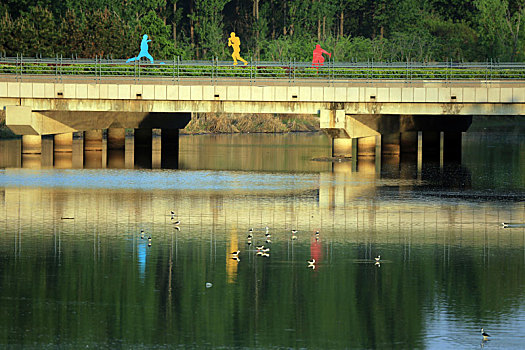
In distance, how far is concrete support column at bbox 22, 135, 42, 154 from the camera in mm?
66438

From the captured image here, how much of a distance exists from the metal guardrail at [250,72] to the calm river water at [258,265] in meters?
15.0

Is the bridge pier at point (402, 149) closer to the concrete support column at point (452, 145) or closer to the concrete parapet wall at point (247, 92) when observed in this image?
the concrete support column at point (452, 145)

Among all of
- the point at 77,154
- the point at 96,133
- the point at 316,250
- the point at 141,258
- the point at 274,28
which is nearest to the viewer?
the point at 141,258

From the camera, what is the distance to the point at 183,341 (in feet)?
64.6

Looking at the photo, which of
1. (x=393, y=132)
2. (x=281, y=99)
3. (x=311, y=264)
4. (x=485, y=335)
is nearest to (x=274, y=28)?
(x=393, y=132)

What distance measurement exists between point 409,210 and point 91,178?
19.1 metres

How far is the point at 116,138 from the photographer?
77500 millimetres

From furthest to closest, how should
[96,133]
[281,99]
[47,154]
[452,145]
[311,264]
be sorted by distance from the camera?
[452,145]
[96,133]
[47,154]
[281,99]
[311,264]

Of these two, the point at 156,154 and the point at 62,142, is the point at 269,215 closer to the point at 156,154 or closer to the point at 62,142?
the point at 62,142

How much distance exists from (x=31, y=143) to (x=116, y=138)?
11541 mm

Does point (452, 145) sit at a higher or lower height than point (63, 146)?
higher

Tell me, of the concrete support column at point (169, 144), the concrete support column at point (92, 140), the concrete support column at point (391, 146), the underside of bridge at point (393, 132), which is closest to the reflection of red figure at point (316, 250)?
the underside of bridge at point (393, 132)

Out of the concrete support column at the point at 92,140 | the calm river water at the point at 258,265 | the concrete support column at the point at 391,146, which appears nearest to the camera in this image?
the calm river water at the point at 258,265

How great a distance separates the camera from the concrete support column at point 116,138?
77.2 m
